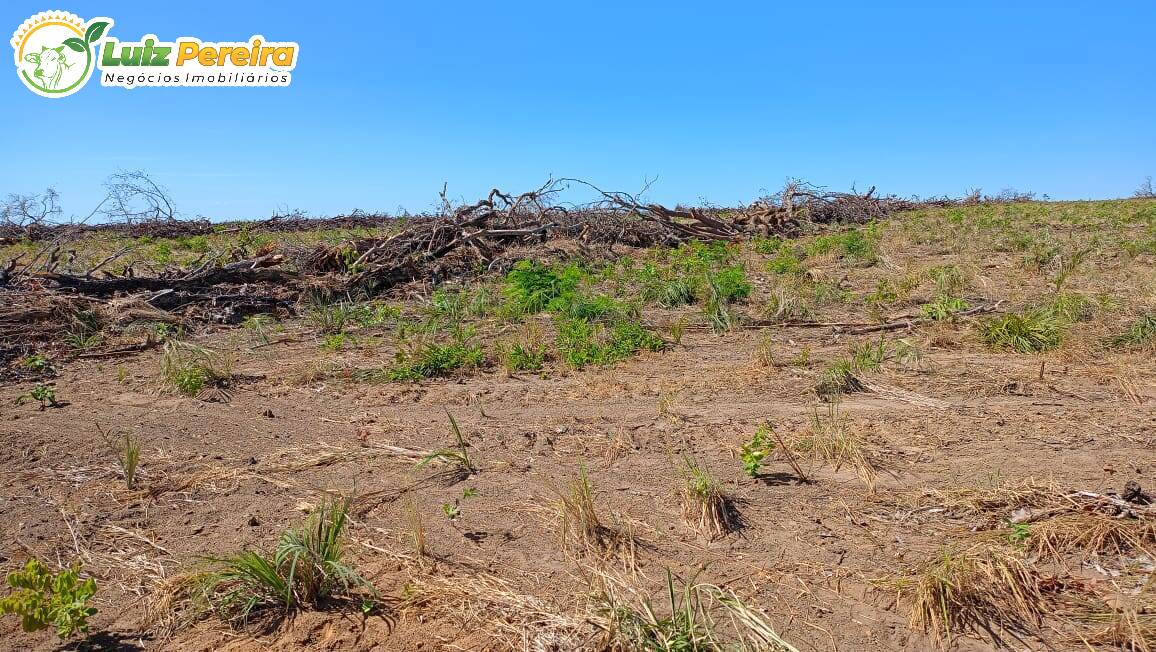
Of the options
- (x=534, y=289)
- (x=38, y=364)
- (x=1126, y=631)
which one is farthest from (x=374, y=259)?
(x=1126, y=631)

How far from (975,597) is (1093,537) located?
71 cm

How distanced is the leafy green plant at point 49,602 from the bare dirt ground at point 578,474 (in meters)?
0.16

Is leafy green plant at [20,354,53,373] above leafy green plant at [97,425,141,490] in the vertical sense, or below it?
above

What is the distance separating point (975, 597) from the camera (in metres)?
2.44

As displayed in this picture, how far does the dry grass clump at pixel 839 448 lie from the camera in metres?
3.53

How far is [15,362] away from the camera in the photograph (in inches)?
235

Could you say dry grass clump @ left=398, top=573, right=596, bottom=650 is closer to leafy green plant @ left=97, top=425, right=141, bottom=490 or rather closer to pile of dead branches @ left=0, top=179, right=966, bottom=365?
leafy green plant @ left=97, top=425, right=141, bottom=490

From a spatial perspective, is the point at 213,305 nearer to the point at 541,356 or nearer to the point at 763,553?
the point at 541,356

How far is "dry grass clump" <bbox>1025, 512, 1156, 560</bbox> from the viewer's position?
2.71m

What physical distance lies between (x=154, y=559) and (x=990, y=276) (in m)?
8.71

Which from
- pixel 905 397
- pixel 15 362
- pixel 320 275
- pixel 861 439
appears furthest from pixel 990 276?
pixel 15 362

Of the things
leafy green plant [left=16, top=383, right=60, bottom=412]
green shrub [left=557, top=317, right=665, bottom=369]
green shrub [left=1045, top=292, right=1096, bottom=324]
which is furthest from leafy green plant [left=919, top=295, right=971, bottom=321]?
leafy green plant [left=16, top=383, right=60, bottom=412]

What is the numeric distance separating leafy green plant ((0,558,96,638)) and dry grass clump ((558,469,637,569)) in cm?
169

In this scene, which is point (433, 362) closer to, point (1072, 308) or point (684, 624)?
point (684, 624)
